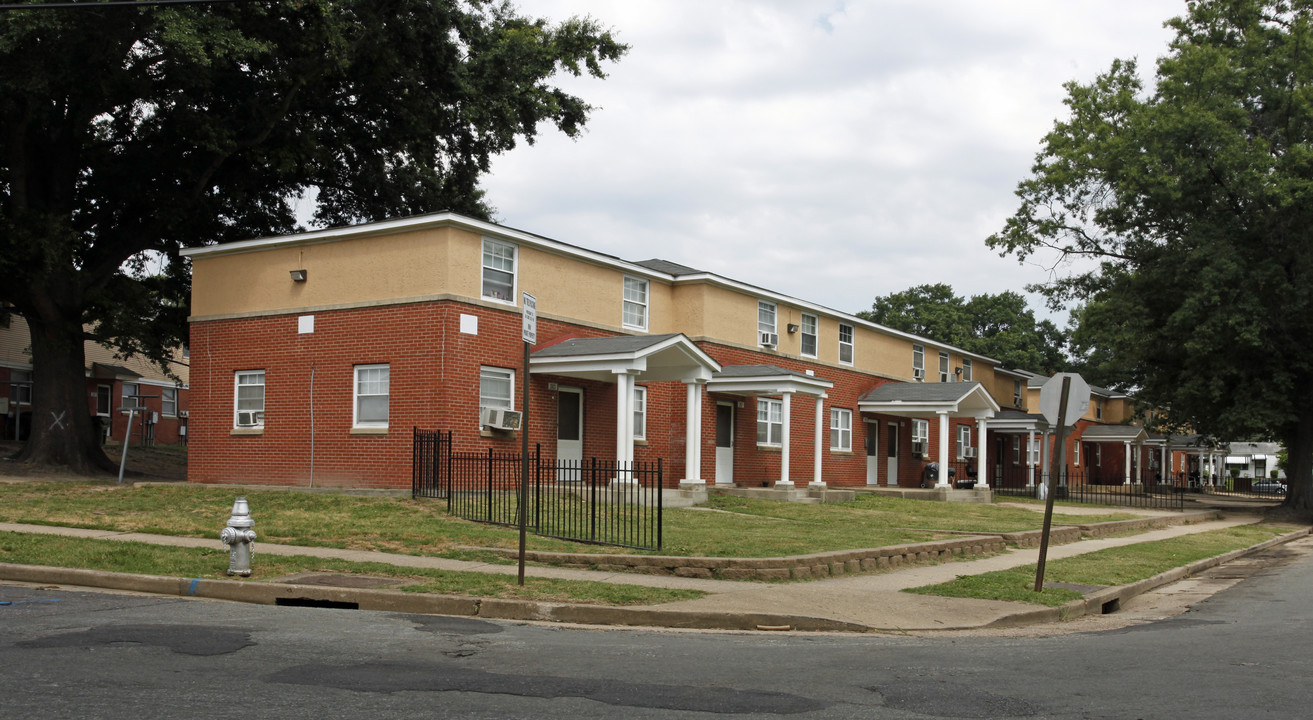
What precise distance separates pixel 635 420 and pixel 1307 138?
914 inches

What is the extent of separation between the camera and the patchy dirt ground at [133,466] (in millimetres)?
26234

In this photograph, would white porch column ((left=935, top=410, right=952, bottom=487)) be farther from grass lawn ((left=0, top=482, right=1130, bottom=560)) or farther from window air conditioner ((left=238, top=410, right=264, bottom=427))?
window air conditioner ((left=238, top=410, right=264, bottom=427))

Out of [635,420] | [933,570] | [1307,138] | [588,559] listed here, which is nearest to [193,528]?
[588,559]

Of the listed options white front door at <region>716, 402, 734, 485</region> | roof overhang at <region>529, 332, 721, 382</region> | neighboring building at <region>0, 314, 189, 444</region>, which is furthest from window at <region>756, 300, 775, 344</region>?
neighboring building at <region>0, 314, 189, 444</region>

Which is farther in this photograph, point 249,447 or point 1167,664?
point 249,447

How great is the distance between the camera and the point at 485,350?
23188mm

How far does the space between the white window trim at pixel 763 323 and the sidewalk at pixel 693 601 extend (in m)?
18.1

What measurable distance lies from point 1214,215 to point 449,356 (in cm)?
2597

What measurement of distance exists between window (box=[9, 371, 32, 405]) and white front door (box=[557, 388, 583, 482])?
27326 millimetres

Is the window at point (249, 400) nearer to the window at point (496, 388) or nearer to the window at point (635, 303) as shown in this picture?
the window at point (496, 388)

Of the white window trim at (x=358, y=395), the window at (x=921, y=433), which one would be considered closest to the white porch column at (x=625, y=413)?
the white window trim at (x=358, y=395)

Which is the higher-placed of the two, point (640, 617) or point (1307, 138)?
point (1307, 138)

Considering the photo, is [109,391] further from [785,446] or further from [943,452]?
[943,452]

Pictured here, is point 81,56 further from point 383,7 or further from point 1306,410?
point 1306,410
